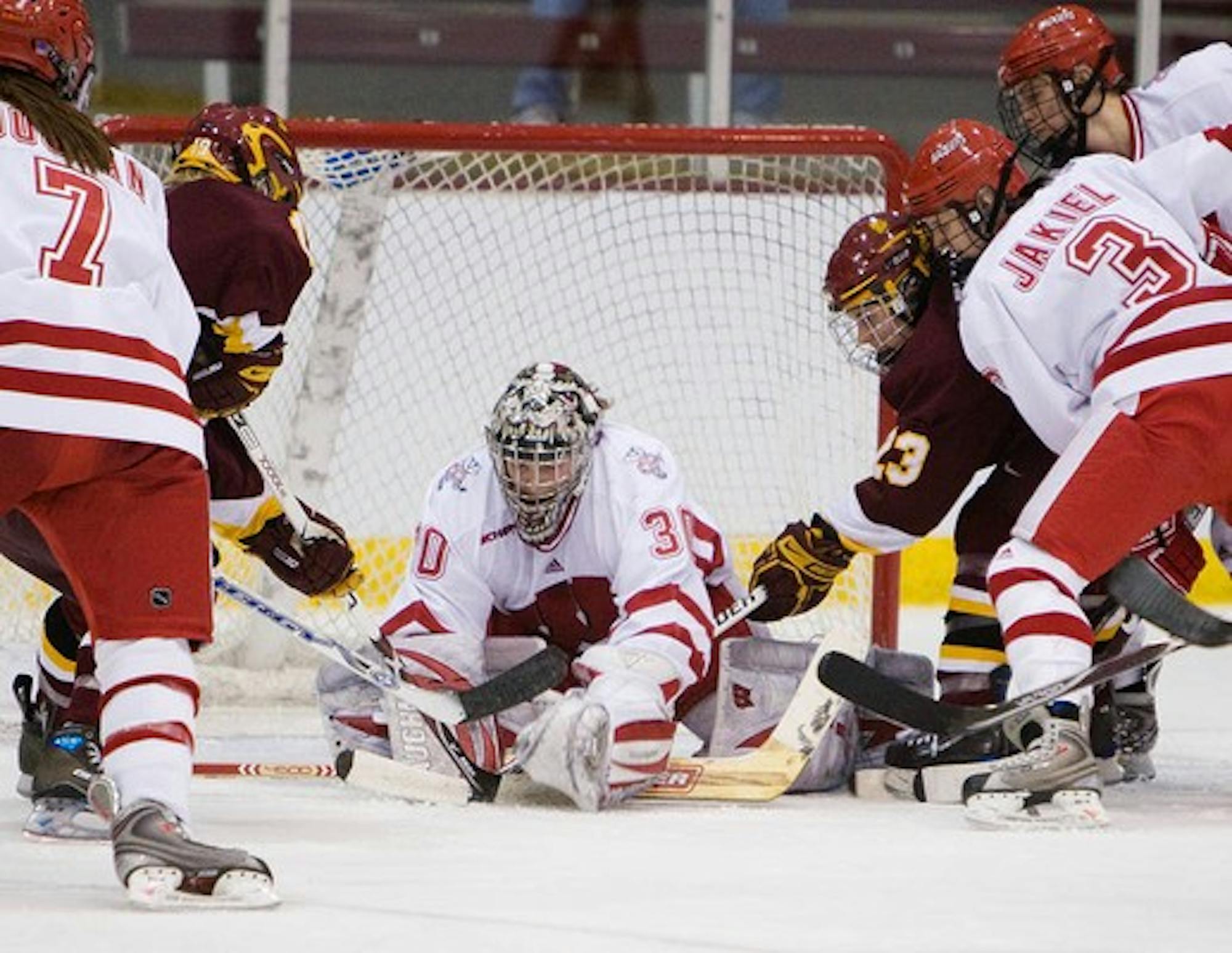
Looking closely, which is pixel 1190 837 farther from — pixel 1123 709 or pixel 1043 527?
pixel 1123 709

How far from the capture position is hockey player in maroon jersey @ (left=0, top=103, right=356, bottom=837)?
149 inches

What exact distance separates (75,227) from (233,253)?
2.57 feet

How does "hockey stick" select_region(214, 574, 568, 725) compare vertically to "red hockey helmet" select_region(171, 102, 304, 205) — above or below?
below

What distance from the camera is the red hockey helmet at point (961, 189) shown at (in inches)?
165

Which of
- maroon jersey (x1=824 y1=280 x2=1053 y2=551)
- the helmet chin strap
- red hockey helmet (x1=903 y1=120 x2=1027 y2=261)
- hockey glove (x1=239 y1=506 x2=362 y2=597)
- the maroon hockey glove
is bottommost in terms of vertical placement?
hockey glove (x1=239 y1=506 x2=362 y2=597)

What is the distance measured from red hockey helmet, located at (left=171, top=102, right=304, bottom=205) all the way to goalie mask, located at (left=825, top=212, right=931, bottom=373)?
788 millimetres

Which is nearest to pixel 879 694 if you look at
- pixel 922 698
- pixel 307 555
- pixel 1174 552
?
pixel 922 698

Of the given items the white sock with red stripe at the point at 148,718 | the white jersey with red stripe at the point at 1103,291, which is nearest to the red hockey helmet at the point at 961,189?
the white jersey with red stripe at the point at 1103,291

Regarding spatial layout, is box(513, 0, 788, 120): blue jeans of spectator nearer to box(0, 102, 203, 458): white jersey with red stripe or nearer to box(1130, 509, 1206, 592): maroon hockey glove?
box(1130, 509, 1206, 592): maroon hockey glove

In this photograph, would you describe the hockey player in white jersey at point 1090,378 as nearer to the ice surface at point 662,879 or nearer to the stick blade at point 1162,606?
the stick blade at point 1162,606

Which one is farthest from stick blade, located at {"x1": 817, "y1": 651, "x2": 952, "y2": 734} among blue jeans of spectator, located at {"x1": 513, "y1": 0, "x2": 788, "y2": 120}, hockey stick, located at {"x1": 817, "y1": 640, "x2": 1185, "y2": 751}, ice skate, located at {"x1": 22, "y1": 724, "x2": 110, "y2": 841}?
blue jeans of spectator, located at {"x1": 513, "y1": 0, "x2": 788, "y2": 120}

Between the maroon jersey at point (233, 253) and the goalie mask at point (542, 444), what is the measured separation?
356mm

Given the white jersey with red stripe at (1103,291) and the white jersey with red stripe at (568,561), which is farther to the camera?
the white jersey with red stripe at (568,561)

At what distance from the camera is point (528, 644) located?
13.5 feet
